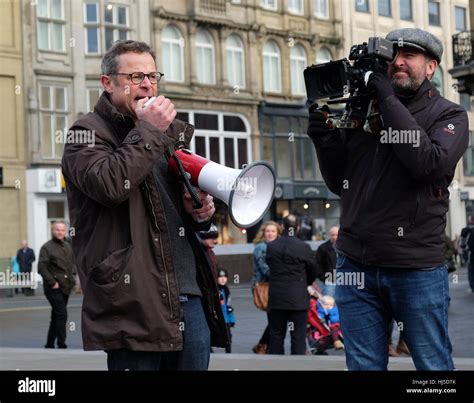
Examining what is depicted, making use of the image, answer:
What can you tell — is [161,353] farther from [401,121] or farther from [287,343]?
[287,343]

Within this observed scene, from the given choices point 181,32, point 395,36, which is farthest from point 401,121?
point 181,32

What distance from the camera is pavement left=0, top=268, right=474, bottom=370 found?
10164 mm

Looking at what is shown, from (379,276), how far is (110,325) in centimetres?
137

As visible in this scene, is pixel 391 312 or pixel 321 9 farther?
pixel 321 9

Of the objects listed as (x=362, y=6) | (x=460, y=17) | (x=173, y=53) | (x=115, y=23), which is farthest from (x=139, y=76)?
(x=460, y=17)

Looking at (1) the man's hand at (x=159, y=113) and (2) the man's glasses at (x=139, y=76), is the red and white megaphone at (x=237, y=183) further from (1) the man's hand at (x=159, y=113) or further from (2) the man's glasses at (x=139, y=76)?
(2) the man's glasses at (x=139, y=76)

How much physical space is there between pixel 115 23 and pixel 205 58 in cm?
501

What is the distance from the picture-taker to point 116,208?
3.99 metres

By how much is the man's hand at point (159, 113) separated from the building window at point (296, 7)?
43153mm

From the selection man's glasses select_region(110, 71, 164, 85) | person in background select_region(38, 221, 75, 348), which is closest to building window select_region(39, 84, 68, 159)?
person in background select_region(38, 221, 75, 348)

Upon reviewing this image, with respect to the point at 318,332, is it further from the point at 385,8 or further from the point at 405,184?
the point at 385,8

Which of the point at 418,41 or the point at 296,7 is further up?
the point at 296,7

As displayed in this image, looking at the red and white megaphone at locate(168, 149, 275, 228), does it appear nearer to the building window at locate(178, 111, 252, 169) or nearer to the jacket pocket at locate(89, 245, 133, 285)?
the jacket pocket at locate(89, 245, 133, 285)

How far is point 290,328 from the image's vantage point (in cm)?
1257
